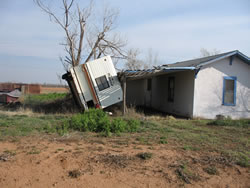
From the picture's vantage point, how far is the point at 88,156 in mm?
5305

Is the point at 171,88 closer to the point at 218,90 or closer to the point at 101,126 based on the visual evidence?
the point at 218,90

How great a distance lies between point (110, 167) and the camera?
4.80m

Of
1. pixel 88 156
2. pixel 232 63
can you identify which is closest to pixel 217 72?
pixel 232 63

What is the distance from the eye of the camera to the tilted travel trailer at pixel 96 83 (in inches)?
441

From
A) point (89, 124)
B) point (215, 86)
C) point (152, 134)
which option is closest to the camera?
point (152, 134)

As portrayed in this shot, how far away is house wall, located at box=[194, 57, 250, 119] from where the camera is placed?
11780 mm

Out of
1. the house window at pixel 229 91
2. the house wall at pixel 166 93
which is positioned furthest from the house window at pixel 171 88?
the house window at pixel 229 91

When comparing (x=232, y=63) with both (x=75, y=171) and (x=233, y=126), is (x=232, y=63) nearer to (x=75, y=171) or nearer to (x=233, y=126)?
(x=233, y=126)

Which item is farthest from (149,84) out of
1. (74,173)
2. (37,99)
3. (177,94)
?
(74,173)

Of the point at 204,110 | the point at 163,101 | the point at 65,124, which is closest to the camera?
the point at 65,124

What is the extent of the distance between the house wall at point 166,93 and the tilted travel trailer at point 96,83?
3244 millimetres

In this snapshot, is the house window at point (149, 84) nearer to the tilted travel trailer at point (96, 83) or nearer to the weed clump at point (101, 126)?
the tilted travel trailer at point (96, 83)

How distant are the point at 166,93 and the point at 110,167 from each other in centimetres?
1064

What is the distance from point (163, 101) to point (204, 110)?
12.4 ft
